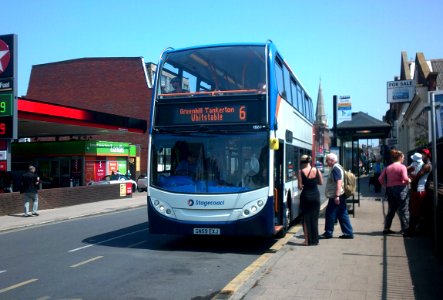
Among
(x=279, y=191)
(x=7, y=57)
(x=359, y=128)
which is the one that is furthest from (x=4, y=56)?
(x=279, y=191)

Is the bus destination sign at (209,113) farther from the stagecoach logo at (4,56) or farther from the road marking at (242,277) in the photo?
the stagecoach logo at (4,56)

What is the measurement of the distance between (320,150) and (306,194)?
10771 cm

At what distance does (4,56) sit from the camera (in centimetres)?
1889

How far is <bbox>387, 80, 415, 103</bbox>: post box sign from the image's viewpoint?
32812 millimetres

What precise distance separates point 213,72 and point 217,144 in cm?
153

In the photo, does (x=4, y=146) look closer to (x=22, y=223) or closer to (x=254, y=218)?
(x=22, y=223)

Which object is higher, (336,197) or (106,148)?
(106,148)

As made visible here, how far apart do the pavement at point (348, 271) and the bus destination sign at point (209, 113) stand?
2.66 metres

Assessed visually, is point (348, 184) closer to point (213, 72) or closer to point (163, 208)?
point (213, 72)

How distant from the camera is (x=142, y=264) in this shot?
337 inches

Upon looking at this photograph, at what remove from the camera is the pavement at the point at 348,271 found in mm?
6113

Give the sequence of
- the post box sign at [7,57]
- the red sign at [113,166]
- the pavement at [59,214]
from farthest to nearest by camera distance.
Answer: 1. the red sign at [113,166]
2. the post box sign at [7,57]
3. the pavement at [59,214]

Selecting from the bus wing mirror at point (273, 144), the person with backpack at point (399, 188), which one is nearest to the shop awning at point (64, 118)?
the bus wing mirror at point (273, 144)

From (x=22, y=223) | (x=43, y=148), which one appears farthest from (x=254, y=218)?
(x=43, y=148)
